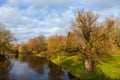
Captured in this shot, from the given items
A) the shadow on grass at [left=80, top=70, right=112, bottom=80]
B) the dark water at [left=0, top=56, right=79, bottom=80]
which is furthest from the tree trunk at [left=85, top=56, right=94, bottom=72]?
the dark water at [left=0, top=56, right=79, bottom=80]

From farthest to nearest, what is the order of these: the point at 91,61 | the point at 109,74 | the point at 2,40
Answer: the point at 2,40, the point at 91,61, the point at 109,74

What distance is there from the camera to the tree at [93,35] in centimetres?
3731

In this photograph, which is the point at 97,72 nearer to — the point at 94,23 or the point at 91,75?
the point at 91,75

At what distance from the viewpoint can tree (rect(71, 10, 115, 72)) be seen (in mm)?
37312

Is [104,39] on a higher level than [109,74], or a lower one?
higher

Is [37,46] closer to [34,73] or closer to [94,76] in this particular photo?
[34,73]

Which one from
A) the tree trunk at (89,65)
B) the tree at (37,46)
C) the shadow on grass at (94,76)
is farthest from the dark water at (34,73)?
the tree at (37,46)

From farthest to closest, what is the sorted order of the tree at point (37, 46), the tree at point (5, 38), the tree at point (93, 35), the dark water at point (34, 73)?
the tree at point (37, 46) → the tree at point (5, 38) → the dark water at point (34, 73) → the tree at point (93, 35)

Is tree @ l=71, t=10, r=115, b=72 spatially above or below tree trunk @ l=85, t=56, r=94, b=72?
above

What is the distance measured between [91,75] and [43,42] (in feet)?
356

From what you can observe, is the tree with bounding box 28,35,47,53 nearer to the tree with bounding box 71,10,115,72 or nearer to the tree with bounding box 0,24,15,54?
the tree with bounding box 0,24,15,54

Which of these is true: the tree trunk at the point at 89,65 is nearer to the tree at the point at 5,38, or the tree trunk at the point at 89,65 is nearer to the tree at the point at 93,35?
the tree at the point at 93,35

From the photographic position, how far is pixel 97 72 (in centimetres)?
3856

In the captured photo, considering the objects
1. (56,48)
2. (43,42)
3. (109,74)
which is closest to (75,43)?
(109,74)
